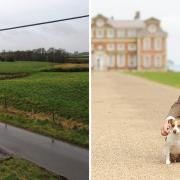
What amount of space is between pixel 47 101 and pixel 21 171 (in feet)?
2.21

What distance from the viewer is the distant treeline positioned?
4152 millimetres

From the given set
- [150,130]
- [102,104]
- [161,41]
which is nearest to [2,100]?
[150,130]

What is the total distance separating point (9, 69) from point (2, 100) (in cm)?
30

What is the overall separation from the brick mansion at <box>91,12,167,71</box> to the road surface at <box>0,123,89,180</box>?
182ft

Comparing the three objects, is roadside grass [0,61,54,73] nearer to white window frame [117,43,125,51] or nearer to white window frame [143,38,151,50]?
white window frame [143,38,151,50]

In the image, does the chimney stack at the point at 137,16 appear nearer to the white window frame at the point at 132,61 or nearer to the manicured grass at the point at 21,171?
the white window frame at the point at 132,61

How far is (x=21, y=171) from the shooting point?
171 inches

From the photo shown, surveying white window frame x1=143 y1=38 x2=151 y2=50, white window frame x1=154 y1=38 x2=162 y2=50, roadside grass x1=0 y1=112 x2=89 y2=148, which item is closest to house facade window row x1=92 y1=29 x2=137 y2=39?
white window frame x1=143 y1=38 x2=151 y2=50

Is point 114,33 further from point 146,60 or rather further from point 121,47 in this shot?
point 146,60

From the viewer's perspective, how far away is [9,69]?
15.0 feet

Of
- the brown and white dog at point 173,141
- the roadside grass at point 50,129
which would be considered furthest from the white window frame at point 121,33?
the roadside grass at point 50,129

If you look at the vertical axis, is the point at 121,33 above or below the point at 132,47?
→ above

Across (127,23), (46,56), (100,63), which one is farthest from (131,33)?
(46,56)

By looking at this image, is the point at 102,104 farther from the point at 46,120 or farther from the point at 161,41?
the point at 161,41
